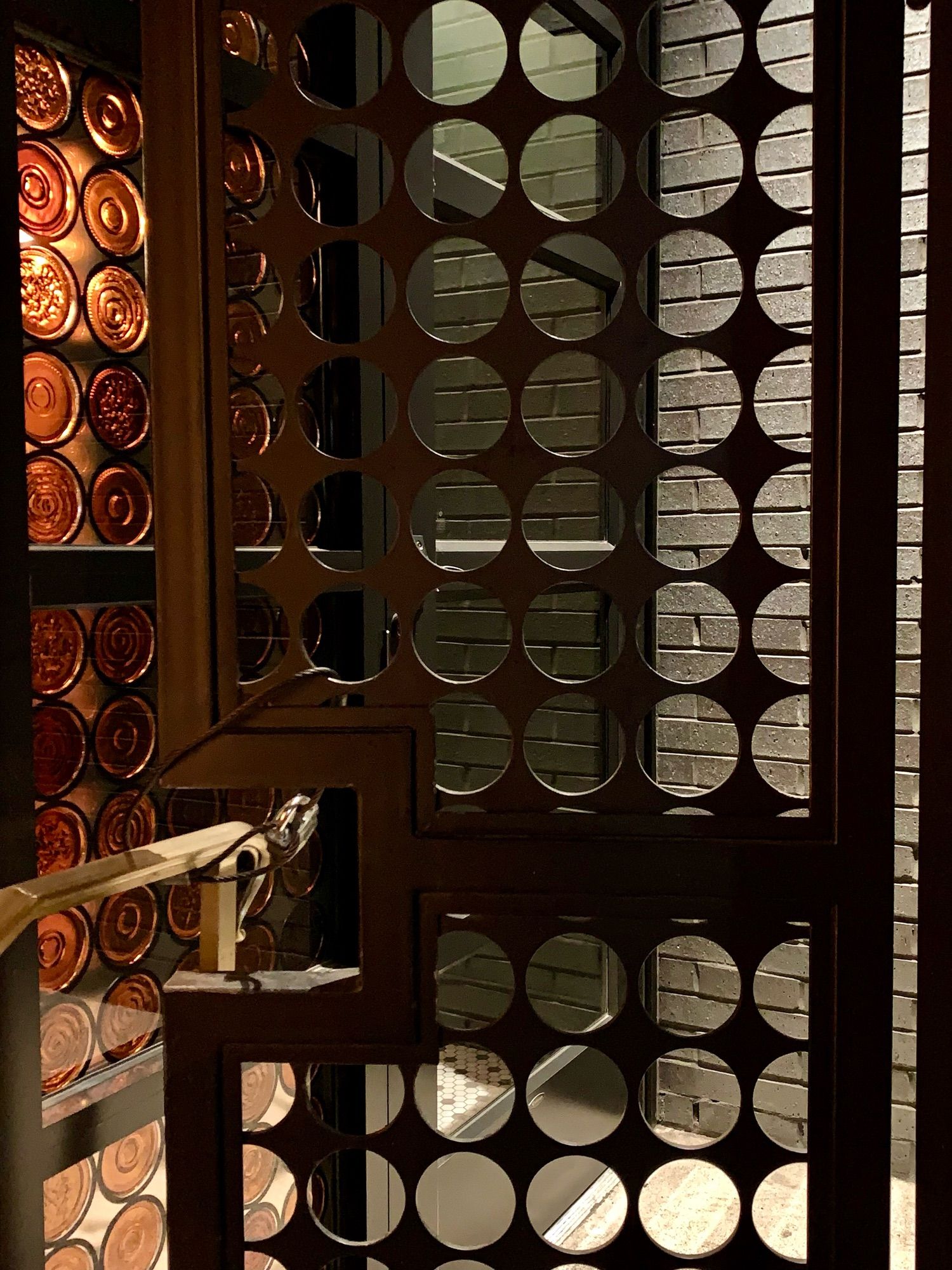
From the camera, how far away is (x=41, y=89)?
1.08m

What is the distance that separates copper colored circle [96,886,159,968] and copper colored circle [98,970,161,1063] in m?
0.02

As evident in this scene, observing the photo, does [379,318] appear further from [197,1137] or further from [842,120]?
[197,1137]

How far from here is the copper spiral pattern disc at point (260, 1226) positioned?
133cm

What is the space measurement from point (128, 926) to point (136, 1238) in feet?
1.09

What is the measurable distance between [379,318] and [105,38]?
0.47m

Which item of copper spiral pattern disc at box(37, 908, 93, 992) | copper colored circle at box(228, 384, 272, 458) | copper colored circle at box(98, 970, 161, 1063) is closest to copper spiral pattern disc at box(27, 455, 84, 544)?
copper colored circle at box(228, 384, 272, 458)

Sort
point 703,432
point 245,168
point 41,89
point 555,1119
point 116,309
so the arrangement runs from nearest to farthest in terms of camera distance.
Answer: point 41,89 → point 116,309 → point 245,168 → point 555,1119 → point 703,432

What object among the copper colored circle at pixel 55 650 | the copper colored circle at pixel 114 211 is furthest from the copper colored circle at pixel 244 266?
the copper colored circle at pixel 55 650

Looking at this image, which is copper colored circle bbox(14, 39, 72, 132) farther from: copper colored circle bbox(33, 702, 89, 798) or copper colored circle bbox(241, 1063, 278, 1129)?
copper colored circle bbox(241, 1063, 278, 1129)

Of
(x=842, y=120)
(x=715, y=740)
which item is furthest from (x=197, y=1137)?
(x=715, y=740)

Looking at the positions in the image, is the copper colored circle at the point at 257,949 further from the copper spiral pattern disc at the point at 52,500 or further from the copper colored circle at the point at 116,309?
the copper colored circle at the point at 116,309

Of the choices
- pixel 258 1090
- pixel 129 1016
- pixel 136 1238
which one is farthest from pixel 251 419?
pixel 136 1238

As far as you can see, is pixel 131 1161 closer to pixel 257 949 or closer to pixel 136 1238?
pixel 136 1238

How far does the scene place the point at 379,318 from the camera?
1.49 m
